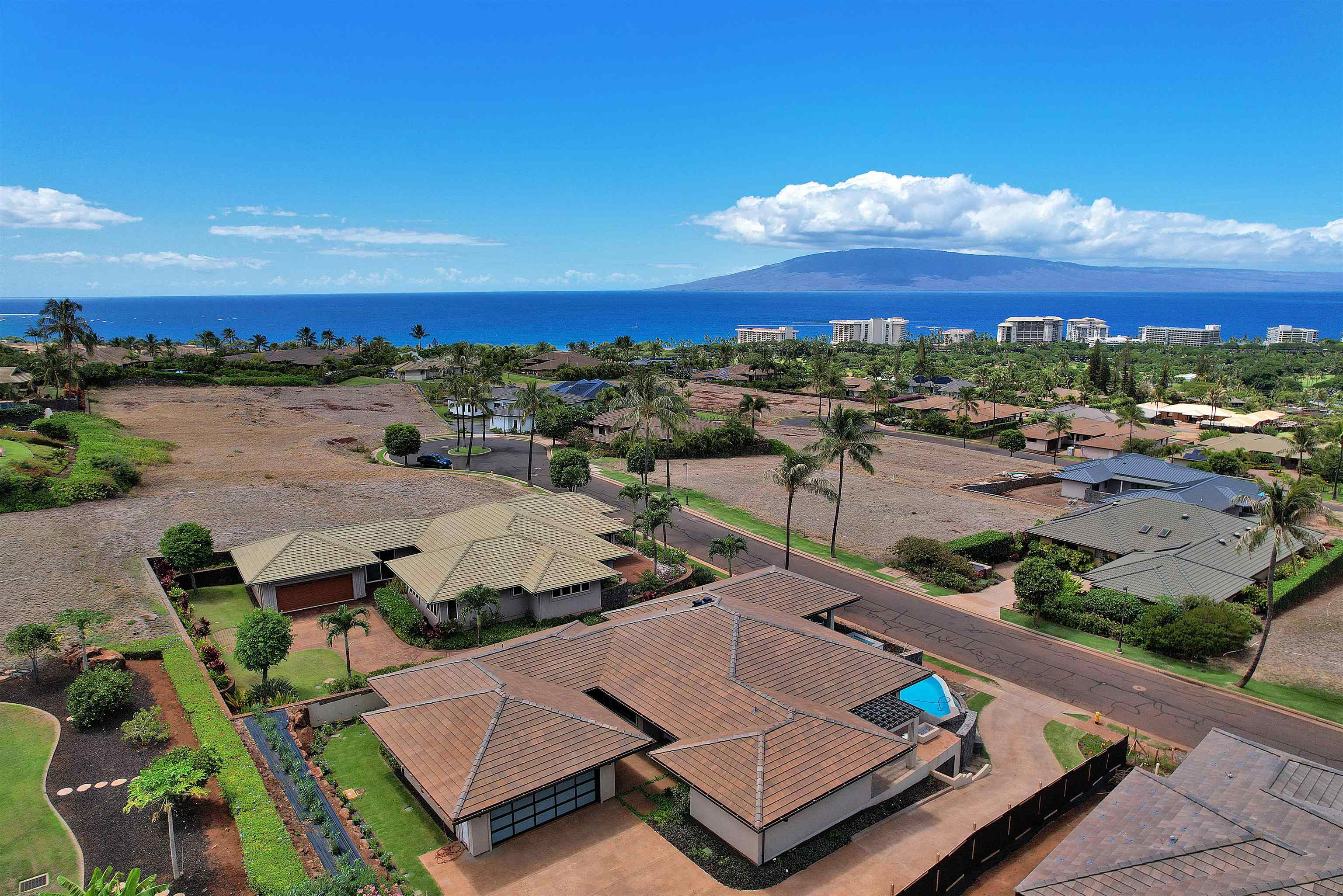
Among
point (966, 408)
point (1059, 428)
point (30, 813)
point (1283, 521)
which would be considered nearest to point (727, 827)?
point (30, 813)

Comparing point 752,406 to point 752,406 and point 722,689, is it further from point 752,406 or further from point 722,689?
point 722,689

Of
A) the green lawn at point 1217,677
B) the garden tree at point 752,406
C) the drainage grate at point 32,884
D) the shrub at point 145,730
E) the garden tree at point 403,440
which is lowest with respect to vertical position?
the green lawn at point 1217,677

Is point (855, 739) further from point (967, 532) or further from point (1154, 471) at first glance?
point (1154, 471)

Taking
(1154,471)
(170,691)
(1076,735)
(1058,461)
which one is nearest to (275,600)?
(170,691)

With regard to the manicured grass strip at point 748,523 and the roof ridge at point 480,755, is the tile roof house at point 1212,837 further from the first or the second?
the manicured grass strip at point 748,523

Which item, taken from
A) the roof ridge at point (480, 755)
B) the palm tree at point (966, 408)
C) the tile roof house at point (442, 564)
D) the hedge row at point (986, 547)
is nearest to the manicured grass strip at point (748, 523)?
the hedge row at point (986, 547)

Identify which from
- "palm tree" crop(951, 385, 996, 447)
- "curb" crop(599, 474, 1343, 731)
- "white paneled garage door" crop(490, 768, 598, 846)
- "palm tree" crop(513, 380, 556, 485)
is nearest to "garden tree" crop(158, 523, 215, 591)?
"white paneled garage door" crop(490, 768, 598, 846)

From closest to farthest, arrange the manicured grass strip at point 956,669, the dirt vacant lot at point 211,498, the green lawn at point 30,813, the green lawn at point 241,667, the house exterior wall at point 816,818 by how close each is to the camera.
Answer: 1. the green lawn at point 30,813
2. the house exterior wall at point 816,818
3. the green lawn at point 241,667
4. the manicured grass strip at point 956,669
5. the dirt vacant lot at point 211,498
